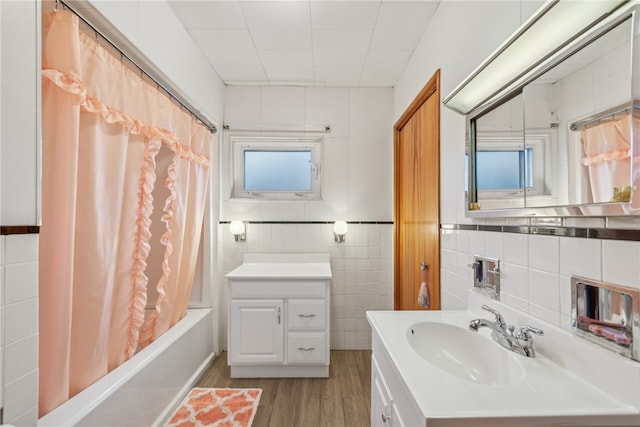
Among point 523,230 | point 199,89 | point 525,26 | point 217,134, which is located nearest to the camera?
point 525,26

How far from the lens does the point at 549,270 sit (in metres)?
0.86

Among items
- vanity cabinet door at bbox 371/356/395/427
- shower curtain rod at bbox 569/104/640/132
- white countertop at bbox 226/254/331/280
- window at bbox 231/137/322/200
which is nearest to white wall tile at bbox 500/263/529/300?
shower curtain rod at bbox 569/104/640/132

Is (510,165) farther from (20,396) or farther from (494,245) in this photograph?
(20,396)

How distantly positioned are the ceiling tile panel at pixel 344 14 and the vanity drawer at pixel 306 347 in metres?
2.08

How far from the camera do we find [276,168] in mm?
2680

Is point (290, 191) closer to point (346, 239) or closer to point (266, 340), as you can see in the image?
point (346, 239)

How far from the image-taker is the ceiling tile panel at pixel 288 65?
2.09 m

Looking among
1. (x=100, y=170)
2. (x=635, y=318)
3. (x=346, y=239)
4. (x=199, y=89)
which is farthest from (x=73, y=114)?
(x=346, y=239)

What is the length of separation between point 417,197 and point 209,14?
5.76ft

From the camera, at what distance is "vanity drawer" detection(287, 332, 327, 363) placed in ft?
6.83

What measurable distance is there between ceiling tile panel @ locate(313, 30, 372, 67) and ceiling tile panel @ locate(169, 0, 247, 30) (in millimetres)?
494

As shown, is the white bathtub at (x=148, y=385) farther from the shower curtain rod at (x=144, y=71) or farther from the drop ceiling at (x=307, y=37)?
the drop ceiling at (x=307, y=37)

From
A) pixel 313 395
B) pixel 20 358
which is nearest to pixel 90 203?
pixel 20 358

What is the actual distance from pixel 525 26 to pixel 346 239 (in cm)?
200
